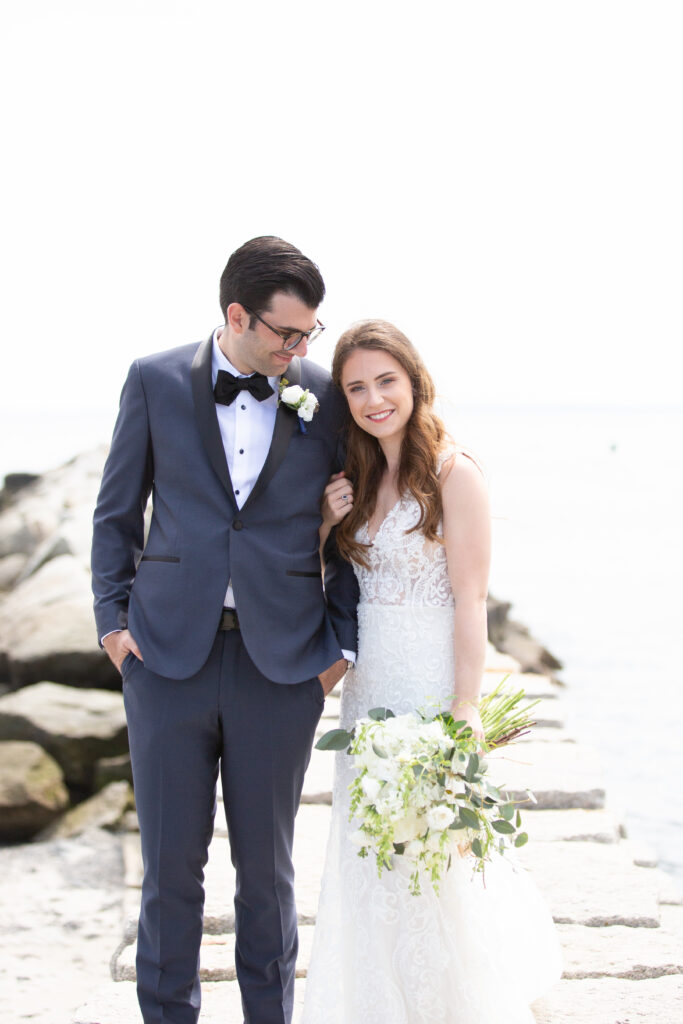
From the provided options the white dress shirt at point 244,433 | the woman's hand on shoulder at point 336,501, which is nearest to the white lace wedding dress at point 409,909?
the woman's hand on shoulder at point 336,501

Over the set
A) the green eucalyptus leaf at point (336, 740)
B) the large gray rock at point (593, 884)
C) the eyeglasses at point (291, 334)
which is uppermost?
the eyeglasses at point (291, 334)

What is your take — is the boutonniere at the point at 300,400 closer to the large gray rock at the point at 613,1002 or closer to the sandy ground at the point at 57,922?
the large gray rock at the point at 613,1002

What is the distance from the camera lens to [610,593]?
18.9m

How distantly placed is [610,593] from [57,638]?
1306 centimetres

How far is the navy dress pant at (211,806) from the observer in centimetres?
295

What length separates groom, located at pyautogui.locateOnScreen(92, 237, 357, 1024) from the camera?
296 centimetres

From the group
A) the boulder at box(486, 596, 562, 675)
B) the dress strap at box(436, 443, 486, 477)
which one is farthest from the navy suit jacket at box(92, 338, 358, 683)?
the boulder at box(486, 596, 562, 675)

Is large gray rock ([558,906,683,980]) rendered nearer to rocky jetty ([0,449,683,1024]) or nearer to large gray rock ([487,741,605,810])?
rocky jetty ([0,449,683,1024])

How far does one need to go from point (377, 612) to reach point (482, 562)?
15.2 inches

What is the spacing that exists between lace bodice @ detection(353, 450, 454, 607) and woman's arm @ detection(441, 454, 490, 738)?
8 cm

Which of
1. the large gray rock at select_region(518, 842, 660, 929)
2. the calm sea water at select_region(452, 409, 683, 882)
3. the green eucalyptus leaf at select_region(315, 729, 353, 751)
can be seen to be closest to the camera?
the green eucalyptus leaf at select_region(315, 729, 353, 751)

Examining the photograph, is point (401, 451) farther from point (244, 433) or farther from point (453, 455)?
point (244, 433)

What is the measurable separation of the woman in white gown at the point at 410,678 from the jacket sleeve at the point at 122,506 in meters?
0.61

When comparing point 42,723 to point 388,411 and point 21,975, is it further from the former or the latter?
point 388,411
